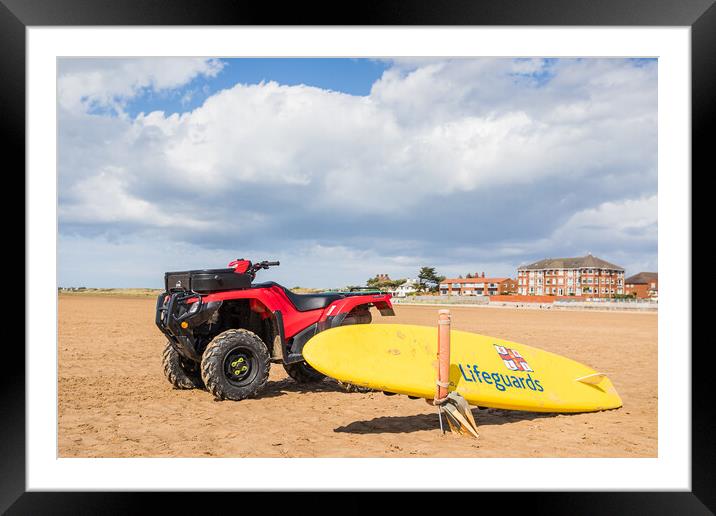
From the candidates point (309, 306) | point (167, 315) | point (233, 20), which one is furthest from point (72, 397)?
point (233, 20)

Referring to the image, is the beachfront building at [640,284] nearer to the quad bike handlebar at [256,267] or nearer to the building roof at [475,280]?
the building roof at [475,280]

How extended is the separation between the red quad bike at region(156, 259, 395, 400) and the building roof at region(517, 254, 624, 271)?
2371 inches

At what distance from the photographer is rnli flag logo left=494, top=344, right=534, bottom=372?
18.9 ft

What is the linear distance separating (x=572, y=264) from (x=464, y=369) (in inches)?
2463

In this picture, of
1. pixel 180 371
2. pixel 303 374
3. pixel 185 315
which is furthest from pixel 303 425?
pixel 180 371

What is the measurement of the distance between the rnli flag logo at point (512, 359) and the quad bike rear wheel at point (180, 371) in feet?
12.2

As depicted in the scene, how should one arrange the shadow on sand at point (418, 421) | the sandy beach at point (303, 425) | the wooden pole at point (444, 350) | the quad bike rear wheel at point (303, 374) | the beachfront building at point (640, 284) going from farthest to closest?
the beachfront building at point (640, 284), the quad bike rear wheel at point (303, 374), the shadow on sand at point (418, 421), the wooden pole at point (444, 350), the sandy beach at point (303, 425)

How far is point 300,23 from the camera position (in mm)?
3541

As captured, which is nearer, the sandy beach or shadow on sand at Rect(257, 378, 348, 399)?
the sandy beach

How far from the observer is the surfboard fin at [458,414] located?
4.82 meters

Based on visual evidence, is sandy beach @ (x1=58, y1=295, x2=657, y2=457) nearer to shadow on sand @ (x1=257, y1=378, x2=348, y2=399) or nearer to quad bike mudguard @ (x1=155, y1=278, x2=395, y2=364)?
shadow on sand @ (x1=257, y1=378, x2=348, y2=399)

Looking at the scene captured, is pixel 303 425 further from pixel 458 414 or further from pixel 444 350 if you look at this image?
pixel 444 350

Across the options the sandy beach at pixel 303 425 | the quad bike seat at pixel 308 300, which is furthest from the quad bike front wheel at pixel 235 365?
the quad bike seat at pixel 308 300

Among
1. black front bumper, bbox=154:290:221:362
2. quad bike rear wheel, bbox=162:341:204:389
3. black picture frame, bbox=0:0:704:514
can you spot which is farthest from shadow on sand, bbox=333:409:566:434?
quad bike rear wheel, bbox=162:341:204:389
